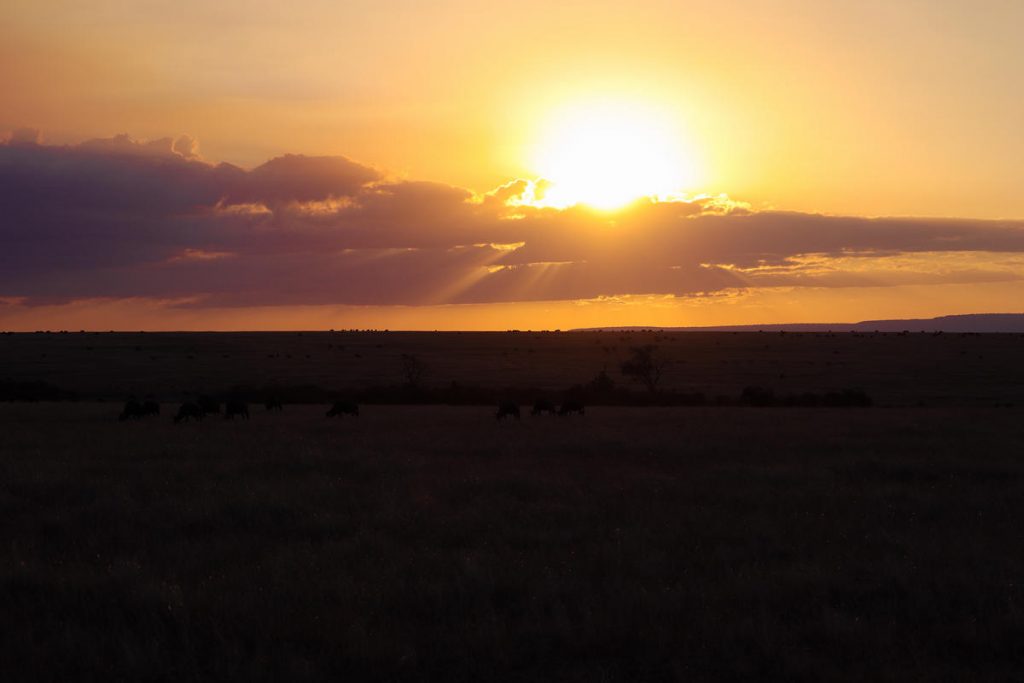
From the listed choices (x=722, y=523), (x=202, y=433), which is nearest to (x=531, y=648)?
(x=722, y=523)

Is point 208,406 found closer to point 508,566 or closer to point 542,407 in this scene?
point 542,407

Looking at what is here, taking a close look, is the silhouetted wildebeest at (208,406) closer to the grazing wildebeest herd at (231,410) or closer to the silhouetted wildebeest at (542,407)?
the grazing wildebeest herd at (231,410)

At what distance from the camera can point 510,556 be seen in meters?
13.0

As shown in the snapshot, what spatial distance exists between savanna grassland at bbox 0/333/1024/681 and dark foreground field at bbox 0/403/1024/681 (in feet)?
0.15

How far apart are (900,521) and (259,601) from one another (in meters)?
11.0

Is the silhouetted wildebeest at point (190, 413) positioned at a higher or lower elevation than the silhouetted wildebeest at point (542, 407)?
higher

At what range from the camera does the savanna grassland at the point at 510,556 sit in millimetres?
9203

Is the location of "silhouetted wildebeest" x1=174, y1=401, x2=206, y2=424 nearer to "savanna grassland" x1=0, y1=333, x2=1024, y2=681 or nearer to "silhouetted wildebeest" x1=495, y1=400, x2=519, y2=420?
"savanna grassland" x1=0, y1=333, x2=1024, y2=681

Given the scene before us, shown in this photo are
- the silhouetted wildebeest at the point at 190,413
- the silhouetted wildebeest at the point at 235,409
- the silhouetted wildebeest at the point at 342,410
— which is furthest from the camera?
the silhouetted wildebeest at the point at 342,410

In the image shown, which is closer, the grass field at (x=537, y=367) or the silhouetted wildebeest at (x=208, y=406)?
the silhouetted wildebeest at (x=208, y=406)

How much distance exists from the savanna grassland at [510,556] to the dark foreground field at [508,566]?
0.04m

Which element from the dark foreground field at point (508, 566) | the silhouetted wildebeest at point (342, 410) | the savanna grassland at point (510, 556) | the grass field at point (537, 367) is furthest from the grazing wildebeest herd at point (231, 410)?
the grass field at point (537, 367)

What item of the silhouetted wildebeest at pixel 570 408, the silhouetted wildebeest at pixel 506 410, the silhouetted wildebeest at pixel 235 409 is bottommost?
the silhouetted wildebeest at pixel 570 408

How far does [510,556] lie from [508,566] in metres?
0.64
